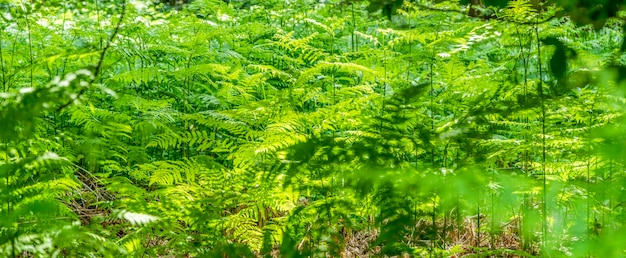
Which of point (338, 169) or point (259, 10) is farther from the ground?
point (338, 169)

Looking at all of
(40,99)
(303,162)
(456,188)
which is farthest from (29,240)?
(456,188)

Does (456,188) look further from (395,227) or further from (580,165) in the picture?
(580,165)

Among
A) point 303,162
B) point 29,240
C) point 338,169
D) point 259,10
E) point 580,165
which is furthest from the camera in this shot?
point 259,10

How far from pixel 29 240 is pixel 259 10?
5.34 metres

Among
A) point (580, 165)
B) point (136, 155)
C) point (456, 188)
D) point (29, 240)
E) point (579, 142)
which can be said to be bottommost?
point (136, 155)

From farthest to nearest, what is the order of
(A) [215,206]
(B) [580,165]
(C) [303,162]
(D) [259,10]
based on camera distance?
(D) [259,10]
(B) [580,165]
(A) [215,206]
(C) [303,162]

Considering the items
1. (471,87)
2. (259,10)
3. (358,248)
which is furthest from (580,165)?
(259,10)

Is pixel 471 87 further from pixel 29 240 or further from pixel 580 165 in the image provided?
pixel 29 240

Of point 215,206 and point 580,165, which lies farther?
point 580,165

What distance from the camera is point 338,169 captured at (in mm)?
2084

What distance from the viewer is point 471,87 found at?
3.35m

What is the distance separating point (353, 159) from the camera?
198 cm

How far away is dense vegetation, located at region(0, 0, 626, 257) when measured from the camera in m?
1.77

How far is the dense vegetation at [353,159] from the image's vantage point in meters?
1.77
